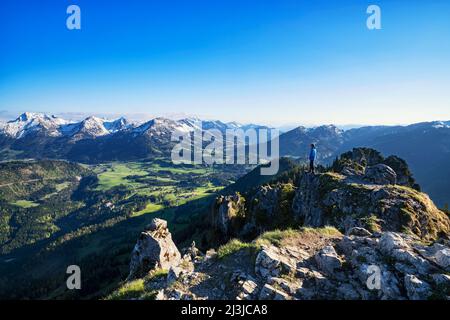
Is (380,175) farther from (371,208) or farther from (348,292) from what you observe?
(348,292)

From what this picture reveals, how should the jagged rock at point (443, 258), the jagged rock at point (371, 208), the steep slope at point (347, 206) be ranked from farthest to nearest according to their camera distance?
the steep slope at point (347, 206) → the jagged rock at point (371, 208) → the jagged rock at point (443, 258)

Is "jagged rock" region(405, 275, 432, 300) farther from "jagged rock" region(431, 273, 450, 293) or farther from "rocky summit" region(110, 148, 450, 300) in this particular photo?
"jagged rock" region(431, 273, 450, 293)

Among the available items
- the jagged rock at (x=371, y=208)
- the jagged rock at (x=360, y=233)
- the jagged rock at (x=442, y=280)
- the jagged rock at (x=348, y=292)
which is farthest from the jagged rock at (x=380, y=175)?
the jagged rock at (x=348, y=292)

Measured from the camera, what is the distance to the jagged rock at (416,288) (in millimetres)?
15570

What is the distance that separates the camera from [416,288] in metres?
16.0

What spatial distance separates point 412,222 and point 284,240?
31.4 m

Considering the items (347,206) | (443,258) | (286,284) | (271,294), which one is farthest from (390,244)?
(347,206)

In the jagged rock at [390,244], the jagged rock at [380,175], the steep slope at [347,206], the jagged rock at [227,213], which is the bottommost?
the jagged rock at [227,213]

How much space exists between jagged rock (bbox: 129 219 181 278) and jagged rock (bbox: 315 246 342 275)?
15.5 m

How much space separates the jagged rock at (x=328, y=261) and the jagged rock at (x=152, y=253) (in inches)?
611

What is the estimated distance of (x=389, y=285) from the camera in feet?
54.7

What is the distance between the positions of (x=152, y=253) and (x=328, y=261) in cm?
2062

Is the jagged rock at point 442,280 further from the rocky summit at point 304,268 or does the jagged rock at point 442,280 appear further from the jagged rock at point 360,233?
the jagged rock at point 360,233
